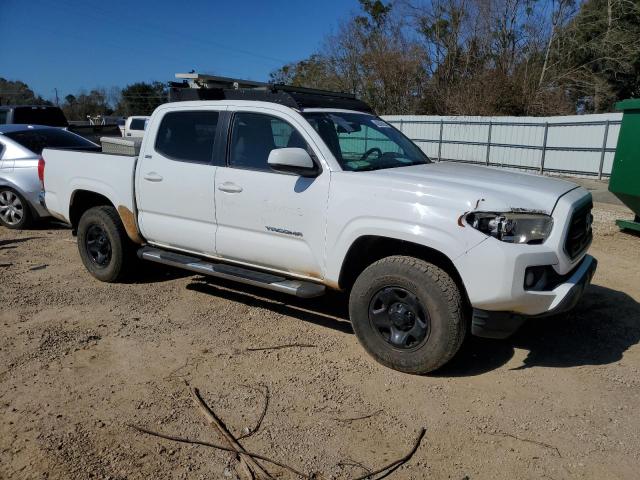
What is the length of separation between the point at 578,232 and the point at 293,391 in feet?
7.72

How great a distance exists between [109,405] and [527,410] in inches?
106

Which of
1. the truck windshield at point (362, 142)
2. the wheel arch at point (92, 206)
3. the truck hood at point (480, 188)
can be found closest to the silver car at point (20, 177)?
the wheel arch at point (92, 206)

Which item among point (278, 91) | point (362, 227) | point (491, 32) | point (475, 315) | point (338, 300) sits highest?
point (491, 32)

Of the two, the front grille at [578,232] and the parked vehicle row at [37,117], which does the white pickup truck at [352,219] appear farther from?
the parked vehicle row at [37,117]

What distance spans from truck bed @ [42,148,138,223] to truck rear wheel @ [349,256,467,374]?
2778mm

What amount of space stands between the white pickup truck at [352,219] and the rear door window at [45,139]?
12.5 ft

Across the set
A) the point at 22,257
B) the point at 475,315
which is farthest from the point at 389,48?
the point at 475,315

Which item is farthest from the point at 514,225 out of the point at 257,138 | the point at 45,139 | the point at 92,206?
the point at 45,139

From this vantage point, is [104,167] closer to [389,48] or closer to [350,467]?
[350,467]

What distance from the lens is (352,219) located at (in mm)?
3990

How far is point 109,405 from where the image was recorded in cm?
354

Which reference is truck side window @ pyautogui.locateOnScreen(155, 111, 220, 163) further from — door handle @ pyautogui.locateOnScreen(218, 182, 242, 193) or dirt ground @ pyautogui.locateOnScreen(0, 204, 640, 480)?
dirt ground @ pyautogui.locateOnScreen(0, 204, 640, 480)

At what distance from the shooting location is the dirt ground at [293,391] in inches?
119

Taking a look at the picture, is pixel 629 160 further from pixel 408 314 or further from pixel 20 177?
pixel 20 177
